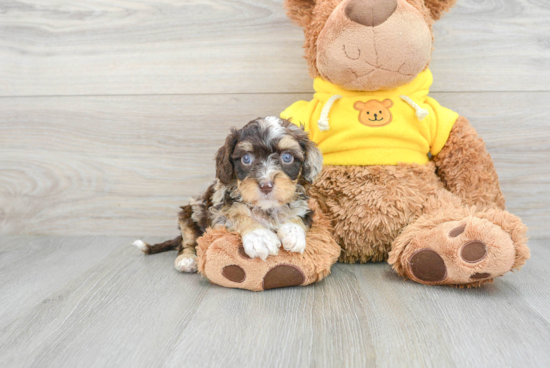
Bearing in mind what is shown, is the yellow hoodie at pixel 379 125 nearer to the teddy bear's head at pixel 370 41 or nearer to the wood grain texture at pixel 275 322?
the teddy bear's head at pixel 370 41

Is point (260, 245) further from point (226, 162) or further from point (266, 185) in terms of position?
point (226, 162)

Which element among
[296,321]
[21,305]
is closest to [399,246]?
[296,321]

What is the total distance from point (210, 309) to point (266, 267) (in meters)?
0.26

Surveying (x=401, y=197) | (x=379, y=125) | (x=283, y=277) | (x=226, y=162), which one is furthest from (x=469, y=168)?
(x=226, y=162)

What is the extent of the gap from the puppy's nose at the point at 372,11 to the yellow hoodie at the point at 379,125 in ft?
1.10

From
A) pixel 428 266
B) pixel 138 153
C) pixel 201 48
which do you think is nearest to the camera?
pixel 428 266

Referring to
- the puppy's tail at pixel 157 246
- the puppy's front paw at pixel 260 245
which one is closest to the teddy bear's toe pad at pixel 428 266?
the puppy's front paw at pixel 260 245

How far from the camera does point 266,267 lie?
1.65m

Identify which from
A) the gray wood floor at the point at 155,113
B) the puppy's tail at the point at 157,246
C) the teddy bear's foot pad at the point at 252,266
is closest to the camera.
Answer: the teddy bear's foot pad at the point at 252,266

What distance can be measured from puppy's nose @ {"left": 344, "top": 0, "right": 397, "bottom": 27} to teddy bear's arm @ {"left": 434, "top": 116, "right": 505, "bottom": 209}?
64cm

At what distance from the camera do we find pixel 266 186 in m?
1.55

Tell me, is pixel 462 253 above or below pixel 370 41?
below

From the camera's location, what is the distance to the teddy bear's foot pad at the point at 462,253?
1.54 meters

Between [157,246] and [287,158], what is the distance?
40.9 inches
